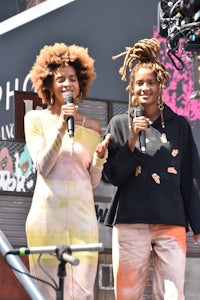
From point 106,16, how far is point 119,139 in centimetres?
374

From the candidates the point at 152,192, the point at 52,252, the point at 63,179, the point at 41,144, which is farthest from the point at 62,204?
the point at 52,252

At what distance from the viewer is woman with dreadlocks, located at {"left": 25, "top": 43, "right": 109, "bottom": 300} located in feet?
14.8

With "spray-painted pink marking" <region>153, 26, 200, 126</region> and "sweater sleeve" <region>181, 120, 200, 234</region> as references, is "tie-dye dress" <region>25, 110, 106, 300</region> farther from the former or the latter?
"spray-painted pink marking" <region>153, 26, 200, 126</region>

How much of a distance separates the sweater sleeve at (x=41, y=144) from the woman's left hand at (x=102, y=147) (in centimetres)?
19

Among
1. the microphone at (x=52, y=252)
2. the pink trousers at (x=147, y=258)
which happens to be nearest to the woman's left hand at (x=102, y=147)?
the pink trousers at (x=147, y=258)

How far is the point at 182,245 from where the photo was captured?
185 inches

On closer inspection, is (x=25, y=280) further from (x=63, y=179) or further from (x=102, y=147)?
(x=102, y=147)

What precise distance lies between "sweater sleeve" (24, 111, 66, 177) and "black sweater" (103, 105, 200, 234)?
1.19 feet

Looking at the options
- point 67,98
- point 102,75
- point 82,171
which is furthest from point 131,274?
point 102,75

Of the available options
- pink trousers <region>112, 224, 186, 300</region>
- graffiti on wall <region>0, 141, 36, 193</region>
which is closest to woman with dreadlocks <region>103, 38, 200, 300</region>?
pink trousers <region>112, 224, 186, 300</region>

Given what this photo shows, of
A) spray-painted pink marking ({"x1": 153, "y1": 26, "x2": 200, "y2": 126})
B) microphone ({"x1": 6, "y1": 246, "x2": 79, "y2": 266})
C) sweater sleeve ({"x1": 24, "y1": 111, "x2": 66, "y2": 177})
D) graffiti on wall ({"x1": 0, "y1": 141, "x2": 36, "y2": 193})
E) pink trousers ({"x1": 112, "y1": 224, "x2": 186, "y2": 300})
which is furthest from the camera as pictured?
spray-painted pink marking ({"x1": 153, "y1": 26, "x2": 200, "y2": 126})

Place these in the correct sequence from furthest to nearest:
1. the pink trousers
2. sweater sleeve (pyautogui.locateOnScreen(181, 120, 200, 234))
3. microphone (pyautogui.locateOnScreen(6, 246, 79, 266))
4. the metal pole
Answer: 1. sweater sleeve (pyautogui.locateOnScreen(181, 120, 200, 234))
2. the pink trousers
3. the metal pole
4. microphone (pyautogui.locateOnScreen(6, 246, 79, 266))

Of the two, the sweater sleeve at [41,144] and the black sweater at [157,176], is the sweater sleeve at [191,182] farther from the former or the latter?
the sweater sleeve at [41,144]

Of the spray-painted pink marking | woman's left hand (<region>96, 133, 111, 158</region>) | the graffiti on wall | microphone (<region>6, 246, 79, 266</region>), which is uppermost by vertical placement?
the spray-painted pink marking
